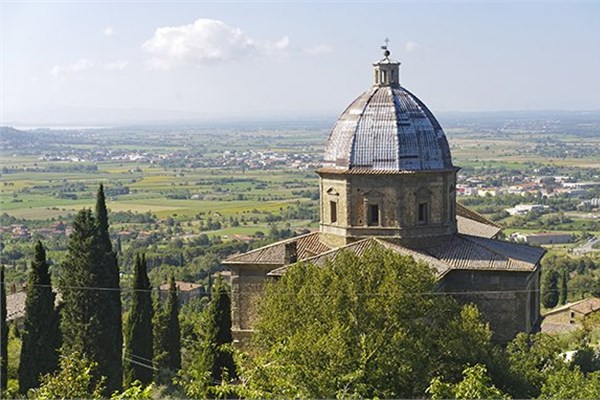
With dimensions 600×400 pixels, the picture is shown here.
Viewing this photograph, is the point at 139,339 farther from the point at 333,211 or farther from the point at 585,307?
the point at 585,307

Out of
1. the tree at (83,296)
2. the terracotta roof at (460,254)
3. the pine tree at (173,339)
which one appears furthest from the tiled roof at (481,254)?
the tree at (83,296)

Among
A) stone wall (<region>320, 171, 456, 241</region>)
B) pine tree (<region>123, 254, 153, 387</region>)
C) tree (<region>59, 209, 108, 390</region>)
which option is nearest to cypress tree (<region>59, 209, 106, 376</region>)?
tree (<region>59, 209, 108, 390</region>)

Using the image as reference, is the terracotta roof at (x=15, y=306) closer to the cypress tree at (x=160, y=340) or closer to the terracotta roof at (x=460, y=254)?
the cypress tree at (x=160, y=340)

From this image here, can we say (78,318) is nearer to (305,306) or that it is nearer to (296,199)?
(305,306)

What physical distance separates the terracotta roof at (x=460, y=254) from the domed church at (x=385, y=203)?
0.05 meters

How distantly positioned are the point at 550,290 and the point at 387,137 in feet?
113

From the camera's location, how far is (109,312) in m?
28.1

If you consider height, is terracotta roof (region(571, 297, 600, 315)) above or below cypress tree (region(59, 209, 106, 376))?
below

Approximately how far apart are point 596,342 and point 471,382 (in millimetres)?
24138

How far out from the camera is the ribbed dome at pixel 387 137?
2900 centimetres

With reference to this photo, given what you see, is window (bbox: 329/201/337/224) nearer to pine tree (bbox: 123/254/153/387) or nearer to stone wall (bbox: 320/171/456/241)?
stone wall (bbox: 320/171/456/241)

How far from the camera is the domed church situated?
94.3 feet

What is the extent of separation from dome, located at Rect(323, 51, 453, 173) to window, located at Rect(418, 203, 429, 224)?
1215 millimetres

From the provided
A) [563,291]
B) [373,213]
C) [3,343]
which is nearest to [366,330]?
[373,213]
